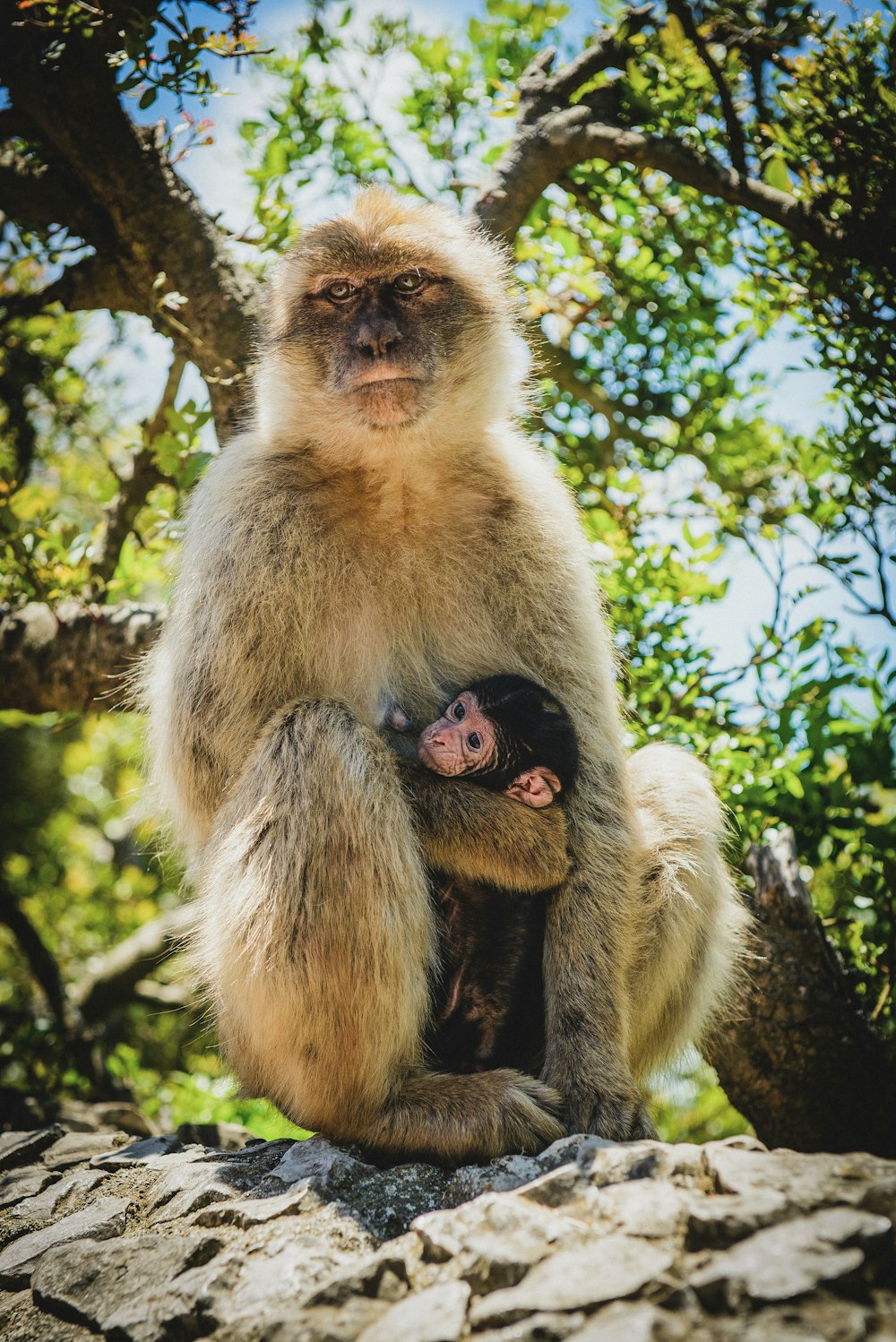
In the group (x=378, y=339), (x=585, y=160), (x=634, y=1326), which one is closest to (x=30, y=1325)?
(x=634, y=1326)

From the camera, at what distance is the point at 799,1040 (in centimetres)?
344

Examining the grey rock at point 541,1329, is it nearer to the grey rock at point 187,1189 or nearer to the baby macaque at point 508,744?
the grey rock at point 187,1189

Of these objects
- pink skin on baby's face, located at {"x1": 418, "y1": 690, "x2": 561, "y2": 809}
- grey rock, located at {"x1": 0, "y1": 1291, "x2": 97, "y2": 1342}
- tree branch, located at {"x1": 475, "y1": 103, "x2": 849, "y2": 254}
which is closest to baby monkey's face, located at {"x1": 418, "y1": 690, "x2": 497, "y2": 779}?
pink skin on baby's face, located at {"x1": 418, "y1": 690, "x2": 561, "y2": 809}

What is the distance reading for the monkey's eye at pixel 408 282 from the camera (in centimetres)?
323

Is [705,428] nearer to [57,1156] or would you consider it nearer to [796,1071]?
[796,1071]

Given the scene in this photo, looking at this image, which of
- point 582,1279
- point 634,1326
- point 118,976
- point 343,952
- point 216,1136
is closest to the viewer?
point 634,1326

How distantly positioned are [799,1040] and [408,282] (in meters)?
2.84

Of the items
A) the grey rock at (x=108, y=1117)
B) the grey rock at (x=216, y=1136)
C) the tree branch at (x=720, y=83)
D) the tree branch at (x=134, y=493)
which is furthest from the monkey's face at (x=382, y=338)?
the grey rock at (x=108, y=1117)

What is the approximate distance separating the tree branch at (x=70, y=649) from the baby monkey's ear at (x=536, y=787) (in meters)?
1.98

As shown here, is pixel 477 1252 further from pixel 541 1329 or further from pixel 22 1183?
pixel 22 1183

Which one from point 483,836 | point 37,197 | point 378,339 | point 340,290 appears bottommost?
point 483,836

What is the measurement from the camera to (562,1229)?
1.84 meters

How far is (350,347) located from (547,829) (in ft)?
5.09

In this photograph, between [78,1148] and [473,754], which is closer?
[473,754]
